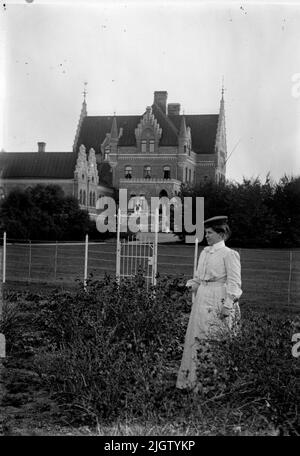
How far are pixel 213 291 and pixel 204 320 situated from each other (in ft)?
0.91

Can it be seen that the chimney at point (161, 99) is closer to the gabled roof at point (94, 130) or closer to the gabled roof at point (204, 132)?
Answer: the gabled roof at point (204, 132)

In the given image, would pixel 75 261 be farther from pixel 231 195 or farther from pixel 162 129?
pixel 162 129

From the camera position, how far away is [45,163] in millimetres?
51062

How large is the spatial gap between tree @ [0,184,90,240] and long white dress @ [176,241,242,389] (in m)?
27.3

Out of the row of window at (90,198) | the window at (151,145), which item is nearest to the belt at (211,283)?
the row of window at (90,198)

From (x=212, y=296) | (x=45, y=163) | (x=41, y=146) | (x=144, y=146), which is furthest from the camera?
(x=41, y=146)

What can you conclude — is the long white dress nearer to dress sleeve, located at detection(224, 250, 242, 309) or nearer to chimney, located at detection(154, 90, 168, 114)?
dress sleeve, located at detection(224, 250, 242, 309)

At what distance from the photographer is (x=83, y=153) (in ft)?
168

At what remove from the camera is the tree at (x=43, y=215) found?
33.4 meters

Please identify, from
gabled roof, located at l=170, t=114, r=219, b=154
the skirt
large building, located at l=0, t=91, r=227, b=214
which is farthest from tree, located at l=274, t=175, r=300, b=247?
the skirt

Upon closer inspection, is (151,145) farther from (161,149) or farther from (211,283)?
(211,283)

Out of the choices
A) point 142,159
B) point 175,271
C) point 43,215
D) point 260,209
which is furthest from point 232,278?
point 142,159

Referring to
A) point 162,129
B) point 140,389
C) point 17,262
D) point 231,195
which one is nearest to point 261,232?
point 231,195
